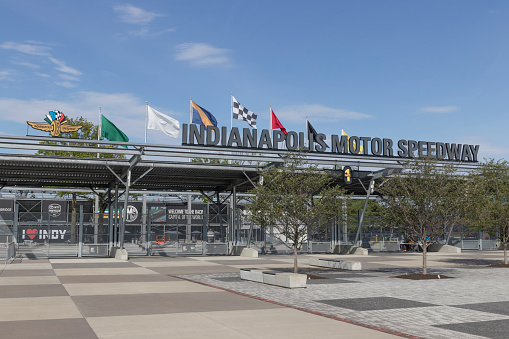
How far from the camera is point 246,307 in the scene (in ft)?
44.1

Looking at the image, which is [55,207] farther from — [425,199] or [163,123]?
[425,199]

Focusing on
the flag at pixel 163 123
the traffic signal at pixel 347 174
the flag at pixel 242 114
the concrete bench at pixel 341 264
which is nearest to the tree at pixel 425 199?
the concrete bench at pixel 341 264

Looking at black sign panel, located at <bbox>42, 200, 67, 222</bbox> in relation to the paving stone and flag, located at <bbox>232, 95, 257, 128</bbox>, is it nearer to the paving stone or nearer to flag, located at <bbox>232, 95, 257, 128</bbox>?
flag, located at <bbox>232, 95, 257, 128</bbox>

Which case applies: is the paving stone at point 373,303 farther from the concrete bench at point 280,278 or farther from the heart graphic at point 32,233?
the heart graphic at point 32,233

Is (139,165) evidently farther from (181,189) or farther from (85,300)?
(85,300)

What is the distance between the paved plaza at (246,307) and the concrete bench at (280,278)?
0.37m

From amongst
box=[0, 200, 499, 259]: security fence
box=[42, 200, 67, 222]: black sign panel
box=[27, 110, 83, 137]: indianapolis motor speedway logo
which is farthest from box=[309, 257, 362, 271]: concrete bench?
box=[42, 200, 67, 222]: black sign panel

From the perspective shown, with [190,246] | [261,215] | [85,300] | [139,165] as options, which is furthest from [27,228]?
[85,300]

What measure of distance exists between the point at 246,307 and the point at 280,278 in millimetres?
5085

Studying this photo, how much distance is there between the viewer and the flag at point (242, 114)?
41344mm

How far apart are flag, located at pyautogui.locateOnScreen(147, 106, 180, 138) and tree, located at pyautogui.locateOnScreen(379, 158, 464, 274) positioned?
59.5ft

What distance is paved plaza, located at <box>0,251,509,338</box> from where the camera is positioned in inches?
405

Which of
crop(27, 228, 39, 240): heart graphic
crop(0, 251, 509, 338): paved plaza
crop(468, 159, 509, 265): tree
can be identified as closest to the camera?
crop(0, 251, 509, 338): paved plaza

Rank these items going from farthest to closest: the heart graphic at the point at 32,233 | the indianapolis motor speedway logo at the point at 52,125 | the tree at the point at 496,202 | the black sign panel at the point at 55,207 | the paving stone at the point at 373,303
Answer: the black sign panel at the point at 55,207, the heart graphic at the point at 32,233, the indianapolis motor speedway logo at the point at 52,125, the tree at the point at 496,202, the paving stone at the point at 373,303
